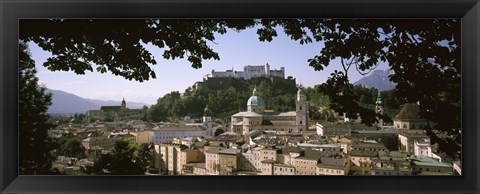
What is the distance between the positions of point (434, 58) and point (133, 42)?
1.74 m

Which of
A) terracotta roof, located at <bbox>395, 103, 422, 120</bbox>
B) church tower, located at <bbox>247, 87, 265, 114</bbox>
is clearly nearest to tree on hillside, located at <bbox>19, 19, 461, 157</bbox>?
terracotta roof, located at <bbox>395, 103, 422, 120</bbox>

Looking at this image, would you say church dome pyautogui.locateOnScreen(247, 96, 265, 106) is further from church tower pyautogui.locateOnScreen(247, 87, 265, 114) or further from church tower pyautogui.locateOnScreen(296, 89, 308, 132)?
church tower pyautogui.locateOnScreen(296, 89, 308, 132)

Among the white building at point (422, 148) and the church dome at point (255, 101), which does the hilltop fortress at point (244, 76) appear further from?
the white building at point (422, 148)

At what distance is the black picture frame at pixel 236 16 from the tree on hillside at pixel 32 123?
89mm

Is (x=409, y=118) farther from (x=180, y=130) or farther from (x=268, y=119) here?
(x=180, y=130)

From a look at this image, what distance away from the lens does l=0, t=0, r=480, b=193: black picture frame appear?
172 cm

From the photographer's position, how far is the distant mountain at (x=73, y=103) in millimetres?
1984

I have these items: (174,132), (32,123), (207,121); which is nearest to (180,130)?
(174,132)

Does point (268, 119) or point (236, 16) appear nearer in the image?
point (236, 16)

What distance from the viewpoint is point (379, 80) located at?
1964 millimetres

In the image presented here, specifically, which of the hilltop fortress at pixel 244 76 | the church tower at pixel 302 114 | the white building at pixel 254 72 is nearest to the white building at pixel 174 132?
the hilltop fortress at pixel 244 76

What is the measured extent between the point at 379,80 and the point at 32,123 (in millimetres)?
2045

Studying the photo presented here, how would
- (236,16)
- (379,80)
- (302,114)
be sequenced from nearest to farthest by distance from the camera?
(236,16) → (379,80) → (302,114)
